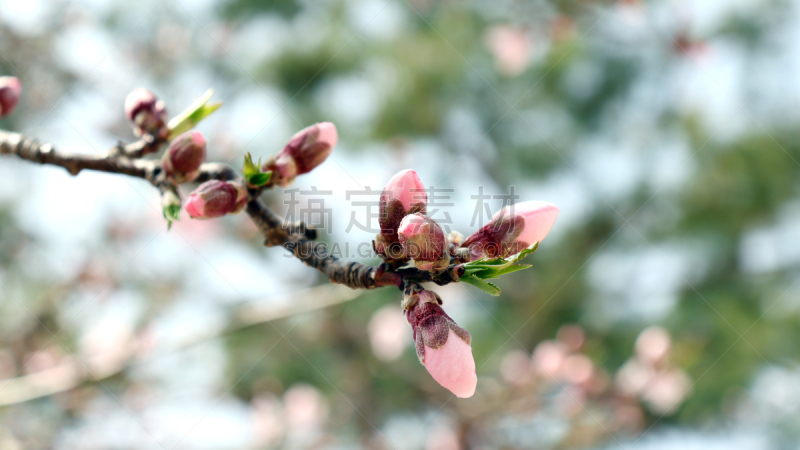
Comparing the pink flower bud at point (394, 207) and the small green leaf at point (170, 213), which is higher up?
the pink flower bud at point (394, 207)

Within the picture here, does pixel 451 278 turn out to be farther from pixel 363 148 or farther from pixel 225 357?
pixel 225 357

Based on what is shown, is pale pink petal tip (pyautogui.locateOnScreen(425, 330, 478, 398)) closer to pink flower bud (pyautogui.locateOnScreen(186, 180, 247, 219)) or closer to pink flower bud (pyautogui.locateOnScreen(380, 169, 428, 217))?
pink flower bud (pyautogui.locateOnScreen(380, 169, 428, 217))

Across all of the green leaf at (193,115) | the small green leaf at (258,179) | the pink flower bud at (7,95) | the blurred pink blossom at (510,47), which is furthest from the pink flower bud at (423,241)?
the blurred pink blossom at (510,47)

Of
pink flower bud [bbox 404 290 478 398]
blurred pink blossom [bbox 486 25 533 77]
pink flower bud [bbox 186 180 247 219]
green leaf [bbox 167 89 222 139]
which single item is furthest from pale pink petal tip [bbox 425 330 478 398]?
blurred pink blossom [bbox 486 25 533 77]

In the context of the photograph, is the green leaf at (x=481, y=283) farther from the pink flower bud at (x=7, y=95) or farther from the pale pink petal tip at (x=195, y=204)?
the pink flower bud at (x=7, y=95)

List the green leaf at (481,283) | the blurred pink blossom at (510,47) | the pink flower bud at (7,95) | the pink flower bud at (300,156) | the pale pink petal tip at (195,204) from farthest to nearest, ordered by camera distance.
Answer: the blurred pink blossom at (510,47) → the pink flower bud at (7,95) → the pink flower bud at (300,156) → the pale pink petal tip at (195,204) → the green leaf at (481,283)
